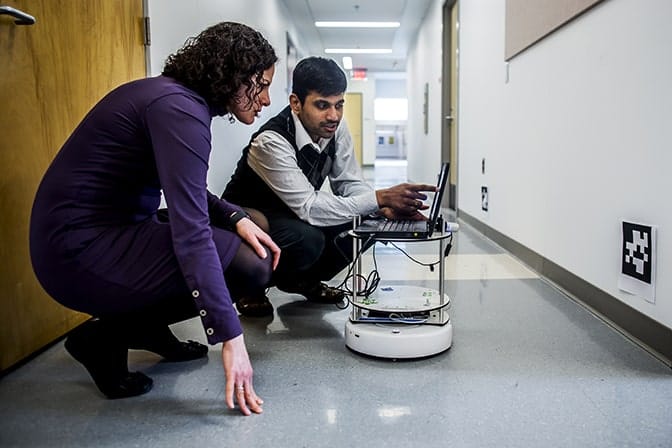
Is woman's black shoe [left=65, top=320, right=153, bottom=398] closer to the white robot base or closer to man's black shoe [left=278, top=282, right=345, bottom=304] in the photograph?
the white robot base

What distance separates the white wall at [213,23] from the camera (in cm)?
231

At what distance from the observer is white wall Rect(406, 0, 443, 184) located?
582cm

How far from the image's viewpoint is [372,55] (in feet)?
37.0

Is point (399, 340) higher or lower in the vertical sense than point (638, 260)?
lower

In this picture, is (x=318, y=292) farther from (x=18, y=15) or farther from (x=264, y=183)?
(x=18, y=15)

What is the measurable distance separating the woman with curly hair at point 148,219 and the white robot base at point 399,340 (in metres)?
0.37

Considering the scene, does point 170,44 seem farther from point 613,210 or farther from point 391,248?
point 613,210

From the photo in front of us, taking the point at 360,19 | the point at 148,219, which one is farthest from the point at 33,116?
the point at 360,19

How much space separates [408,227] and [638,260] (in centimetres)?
65

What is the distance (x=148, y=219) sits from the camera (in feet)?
4.04

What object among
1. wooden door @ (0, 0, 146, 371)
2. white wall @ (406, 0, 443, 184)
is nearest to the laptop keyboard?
wooden door @ (0, 0, 146, 371)

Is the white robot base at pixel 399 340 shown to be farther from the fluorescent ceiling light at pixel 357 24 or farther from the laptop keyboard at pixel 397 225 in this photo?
the fluorescent ceiling light at pixel 357 24

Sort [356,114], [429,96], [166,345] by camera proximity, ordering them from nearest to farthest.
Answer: [166,345] → [429,96] → [356,114]

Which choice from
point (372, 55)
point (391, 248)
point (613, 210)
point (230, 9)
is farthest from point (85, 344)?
point (372, 55)
